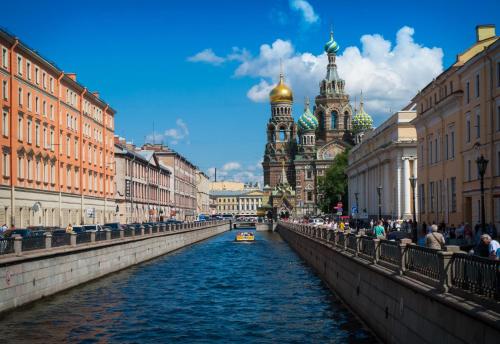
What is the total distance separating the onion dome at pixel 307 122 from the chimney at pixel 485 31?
142157 mm

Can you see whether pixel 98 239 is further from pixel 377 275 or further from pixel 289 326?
pixel 377 275

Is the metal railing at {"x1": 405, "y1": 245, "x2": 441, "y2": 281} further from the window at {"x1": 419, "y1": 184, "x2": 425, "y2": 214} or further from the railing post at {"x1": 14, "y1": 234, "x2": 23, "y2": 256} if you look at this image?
the window at {"x1": 419, "y1": 184, "x2": 425, "y2": 214}

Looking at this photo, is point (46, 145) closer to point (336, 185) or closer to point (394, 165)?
point (394, 165)

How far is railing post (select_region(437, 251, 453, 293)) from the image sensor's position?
14.6m

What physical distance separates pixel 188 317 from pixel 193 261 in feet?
97.5

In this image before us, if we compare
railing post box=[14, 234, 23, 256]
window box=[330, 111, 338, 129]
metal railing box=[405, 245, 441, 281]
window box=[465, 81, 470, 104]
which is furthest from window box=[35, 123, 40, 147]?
window box=[330, 111, 338, 129]

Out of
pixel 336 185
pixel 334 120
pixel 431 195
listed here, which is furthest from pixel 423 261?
pixel 334 120

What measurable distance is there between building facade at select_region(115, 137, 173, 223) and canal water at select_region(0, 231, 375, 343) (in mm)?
41701

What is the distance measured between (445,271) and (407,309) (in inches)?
102

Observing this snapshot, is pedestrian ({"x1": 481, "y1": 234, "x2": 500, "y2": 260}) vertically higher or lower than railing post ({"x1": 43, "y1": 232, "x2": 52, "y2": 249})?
higher

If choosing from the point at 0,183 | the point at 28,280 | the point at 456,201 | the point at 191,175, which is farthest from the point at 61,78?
the point at 191,175

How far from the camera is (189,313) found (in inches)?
1103

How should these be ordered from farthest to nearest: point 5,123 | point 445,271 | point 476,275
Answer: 1. point 5,123
2. point 445,271
3. point 476,275

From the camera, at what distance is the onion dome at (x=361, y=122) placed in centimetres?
18538
